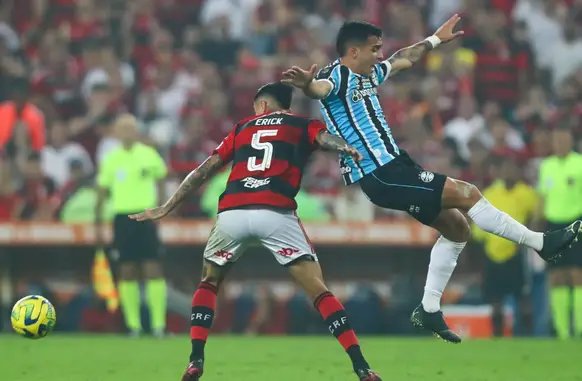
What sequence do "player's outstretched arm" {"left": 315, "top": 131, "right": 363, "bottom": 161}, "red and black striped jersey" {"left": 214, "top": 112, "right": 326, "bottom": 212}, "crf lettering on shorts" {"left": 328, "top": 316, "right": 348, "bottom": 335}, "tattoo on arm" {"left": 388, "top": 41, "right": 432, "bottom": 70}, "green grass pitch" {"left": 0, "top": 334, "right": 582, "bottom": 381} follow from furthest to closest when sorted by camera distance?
"green grass pitch" {"left": 0, "top": 334, "right": 582, "bottom": 381} < "tattoo on arm" {"left": 388, "top": 41, "right": 432, "bottom": 70} < "red and black striped jersey" {"left": 214, "top": 112, "right": 326, "bottom": 212} < "crf lettering on shorts" {"left": 328, "top": 316, "right": 348, "bottom": 335} < "player's outstretched arm" {"left": 315, "top": 131, "right": 363, "bottom": 161}

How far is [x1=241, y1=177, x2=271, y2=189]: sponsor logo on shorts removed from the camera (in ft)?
29.4

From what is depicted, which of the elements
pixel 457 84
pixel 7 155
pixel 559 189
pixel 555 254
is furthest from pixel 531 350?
pixel 7 155

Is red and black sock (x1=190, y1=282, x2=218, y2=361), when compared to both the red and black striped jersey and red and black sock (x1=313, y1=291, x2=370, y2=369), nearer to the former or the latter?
the red and black striped jersey

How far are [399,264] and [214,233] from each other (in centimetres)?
909

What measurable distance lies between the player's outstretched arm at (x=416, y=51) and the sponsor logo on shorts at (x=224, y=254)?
78.3 inches

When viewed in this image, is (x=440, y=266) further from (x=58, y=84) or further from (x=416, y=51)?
(x=58, y=84)

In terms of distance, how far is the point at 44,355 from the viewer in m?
12.8

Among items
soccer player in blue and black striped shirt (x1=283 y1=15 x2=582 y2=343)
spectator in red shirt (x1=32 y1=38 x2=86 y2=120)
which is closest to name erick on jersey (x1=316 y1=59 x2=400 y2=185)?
soccer player in blue and black striped shirt (x1=283 y1=15 x2=582 y2=343)

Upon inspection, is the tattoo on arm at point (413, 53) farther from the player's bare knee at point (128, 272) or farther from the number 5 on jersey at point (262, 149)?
the player's bare knee at point (128, 272)

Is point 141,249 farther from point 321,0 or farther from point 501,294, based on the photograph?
point 321,0

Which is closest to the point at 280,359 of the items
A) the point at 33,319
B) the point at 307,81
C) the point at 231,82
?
the point at 33,319

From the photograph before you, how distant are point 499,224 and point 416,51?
5.55ft

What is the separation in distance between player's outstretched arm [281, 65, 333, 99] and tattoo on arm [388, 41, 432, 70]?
1081 mm

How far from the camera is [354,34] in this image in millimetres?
9445
